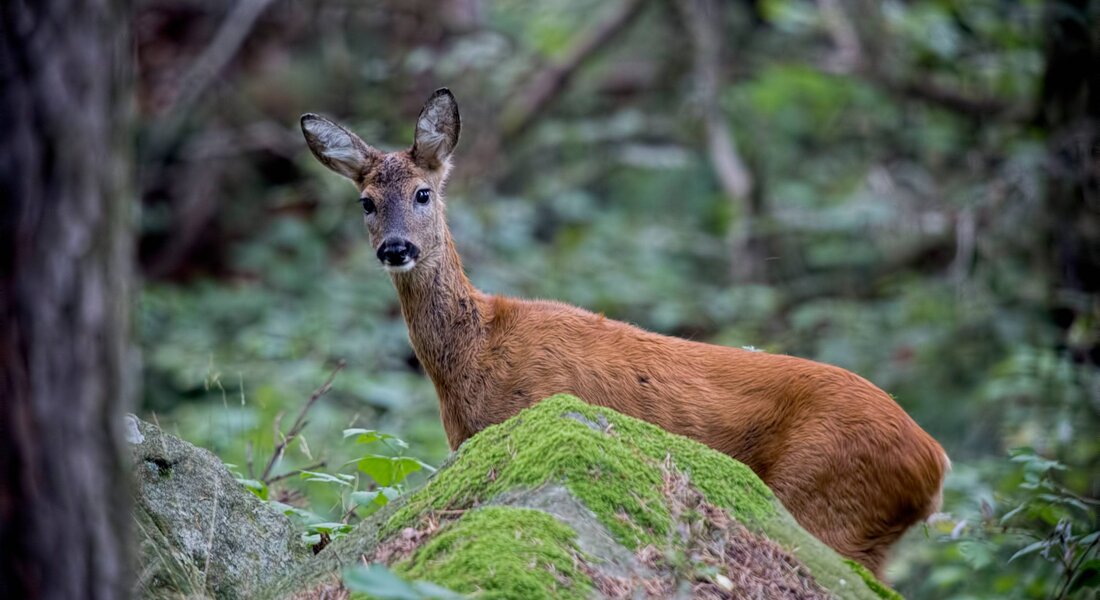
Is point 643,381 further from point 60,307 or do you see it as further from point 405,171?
point 60,307

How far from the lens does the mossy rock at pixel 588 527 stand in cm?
311

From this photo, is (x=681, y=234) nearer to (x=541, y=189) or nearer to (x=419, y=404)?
(x=541, y=189)

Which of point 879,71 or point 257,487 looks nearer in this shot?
point 257,487

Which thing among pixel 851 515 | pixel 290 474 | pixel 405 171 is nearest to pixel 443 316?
pixel 405 171

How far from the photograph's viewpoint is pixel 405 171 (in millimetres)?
5984

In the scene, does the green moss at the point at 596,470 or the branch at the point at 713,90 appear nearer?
the green moss at the point at 596,470

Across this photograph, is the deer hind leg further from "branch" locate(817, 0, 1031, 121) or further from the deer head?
"branch" locate(817, 0, 1031, 121)

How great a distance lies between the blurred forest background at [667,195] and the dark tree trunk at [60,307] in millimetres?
3910

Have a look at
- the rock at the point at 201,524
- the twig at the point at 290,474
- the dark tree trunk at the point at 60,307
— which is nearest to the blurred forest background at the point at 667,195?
the twig at the point at 290,474

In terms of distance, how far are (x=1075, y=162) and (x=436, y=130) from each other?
181 inches

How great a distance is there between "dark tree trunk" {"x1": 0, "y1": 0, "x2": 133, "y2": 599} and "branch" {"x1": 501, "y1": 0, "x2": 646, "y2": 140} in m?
10.2

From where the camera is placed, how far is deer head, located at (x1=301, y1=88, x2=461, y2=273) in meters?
5.78

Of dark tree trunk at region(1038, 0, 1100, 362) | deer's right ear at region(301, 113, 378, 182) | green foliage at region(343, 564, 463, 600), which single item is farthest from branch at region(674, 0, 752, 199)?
green foliage at region(343, 564, 463, 600)

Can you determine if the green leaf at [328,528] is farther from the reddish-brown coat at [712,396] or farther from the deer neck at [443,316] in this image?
the deer neck at [443,316]
